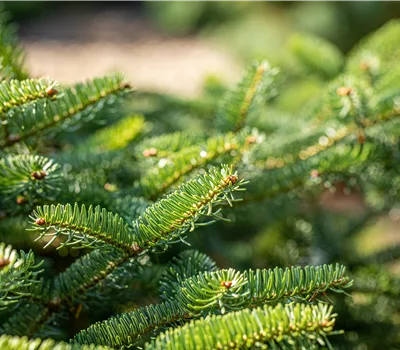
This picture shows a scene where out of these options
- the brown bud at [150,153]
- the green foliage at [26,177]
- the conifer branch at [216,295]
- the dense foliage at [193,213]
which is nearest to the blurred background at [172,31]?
the dense foliage at [193,213]

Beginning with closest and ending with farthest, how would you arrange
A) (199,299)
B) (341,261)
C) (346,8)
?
(199,299), (341,261), (346,8)

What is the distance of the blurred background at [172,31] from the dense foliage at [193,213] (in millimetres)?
2497

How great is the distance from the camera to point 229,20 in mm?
5059

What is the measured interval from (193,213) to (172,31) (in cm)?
582

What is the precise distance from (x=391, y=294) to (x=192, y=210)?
0.48 metres

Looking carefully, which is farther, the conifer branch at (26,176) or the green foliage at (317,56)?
the green foliage at (317,56)

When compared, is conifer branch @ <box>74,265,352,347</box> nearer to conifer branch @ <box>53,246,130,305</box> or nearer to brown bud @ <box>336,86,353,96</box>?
conifer branch @ <box>53,246,130,305</box>

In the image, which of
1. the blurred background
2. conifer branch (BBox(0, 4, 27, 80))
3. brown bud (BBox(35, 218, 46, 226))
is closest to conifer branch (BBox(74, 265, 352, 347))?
brown bud (BBox(35, 218, 46, 226))

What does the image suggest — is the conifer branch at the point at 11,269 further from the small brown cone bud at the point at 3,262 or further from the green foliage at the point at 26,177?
the green foliage at the point at 26,177

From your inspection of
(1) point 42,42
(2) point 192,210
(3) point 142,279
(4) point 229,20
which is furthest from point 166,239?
(1) point 42,42

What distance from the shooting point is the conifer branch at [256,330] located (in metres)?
0.43

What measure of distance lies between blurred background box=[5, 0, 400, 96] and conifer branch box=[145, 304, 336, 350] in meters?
3.04

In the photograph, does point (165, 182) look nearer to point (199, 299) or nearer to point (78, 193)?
point (78, 193)

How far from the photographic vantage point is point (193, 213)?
1.67ft
